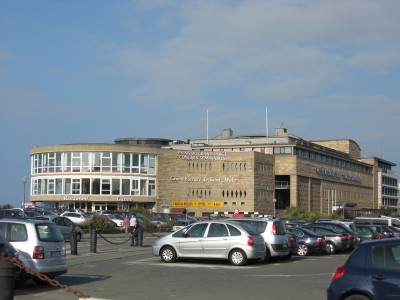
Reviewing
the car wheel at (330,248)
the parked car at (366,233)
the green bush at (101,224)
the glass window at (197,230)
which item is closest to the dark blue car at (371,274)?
the glass window at (197,230)

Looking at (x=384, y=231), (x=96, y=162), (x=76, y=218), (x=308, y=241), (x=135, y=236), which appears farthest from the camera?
(x=96, y=162)

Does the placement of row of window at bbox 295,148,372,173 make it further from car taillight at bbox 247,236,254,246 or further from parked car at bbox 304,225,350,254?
car taillight at bbox 247,236,254,246

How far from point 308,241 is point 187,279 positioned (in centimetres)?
1197

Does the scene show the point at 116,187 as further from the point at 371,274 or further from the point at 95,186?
the point at 371,274

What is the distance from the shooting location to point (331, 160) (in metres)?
118

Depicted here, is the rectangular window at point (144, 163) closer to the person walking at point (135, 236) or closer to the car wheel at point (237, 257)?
the person walking at point (135, 236)

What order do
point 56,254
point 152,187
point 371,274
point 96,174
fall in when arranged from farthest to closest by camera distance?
point 152,187, point 96,174, point 56,254, point 371,274

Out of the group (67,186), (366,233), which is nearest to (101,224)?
(366,233)

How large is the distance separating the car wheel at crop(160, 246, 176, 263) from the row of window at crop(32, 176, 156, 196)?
5873 cm

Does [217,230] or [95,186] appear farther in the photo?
[95,186]

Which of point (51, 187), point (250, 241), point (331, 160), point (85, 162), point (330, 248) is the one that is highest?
point (331, 160)

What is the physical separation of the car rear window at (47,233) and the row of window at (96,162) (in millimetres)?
65686

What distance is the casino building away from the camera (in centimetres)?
8131

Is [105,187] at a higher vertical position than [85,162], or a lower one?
lower
